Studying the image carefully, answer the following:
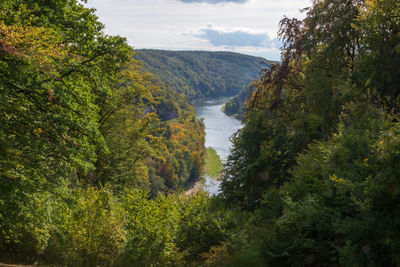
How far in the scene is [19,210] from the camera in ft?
28.6

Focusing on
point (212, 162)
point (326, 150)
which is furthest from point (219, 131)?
point (326, 150)

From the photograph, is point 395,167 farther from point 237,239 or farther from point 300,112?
point 300,112

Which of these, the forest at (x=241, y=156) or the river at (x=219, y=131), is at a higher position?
the forest at (x=241, y=156)

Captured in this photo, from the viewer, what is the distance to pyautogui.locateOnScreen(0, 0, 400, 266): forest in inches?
289

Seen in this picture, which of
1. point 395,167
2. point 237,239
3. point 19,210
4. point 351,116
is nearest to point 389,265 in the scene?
point 395,167

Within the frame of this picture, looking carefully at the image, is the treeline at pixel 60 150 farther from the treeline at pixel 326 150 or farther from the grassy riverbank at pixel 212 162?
the grassy riverbank at pixel 212 162

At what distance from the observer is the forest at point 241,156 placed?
734 cm

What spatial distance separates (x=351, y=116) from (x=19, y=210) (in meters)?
11.7

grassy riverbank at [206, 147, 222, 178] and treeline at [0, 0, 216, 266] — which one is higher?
treeline at [0, 0, 216, 266]

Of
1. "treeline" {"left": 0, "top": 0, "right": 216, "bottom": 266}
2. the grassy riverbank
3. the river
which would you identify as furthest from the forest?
the grassy riverbank

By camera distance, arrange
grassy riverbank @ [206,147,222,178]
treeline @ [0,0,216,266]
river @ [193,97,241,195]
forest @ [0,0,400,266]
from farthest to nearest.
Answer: river @ [193,97,241,195]
grassy riverbank @ [206,147,222,178]
treeline @ [0,0,216,266]
forest @ [0,0,400,266]

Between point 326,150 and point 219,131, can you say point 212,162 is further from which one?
point 326,150

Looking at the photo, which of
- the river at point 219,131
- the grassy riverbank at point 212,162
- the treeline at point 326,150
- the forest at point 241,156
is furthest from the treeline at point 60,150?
the grassy riverbank at point 212,162

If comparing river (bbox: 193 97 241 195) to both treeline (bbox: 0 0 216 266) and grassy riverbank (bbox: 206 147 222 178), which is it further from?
treeline (bbox: 0 0 216 266)
